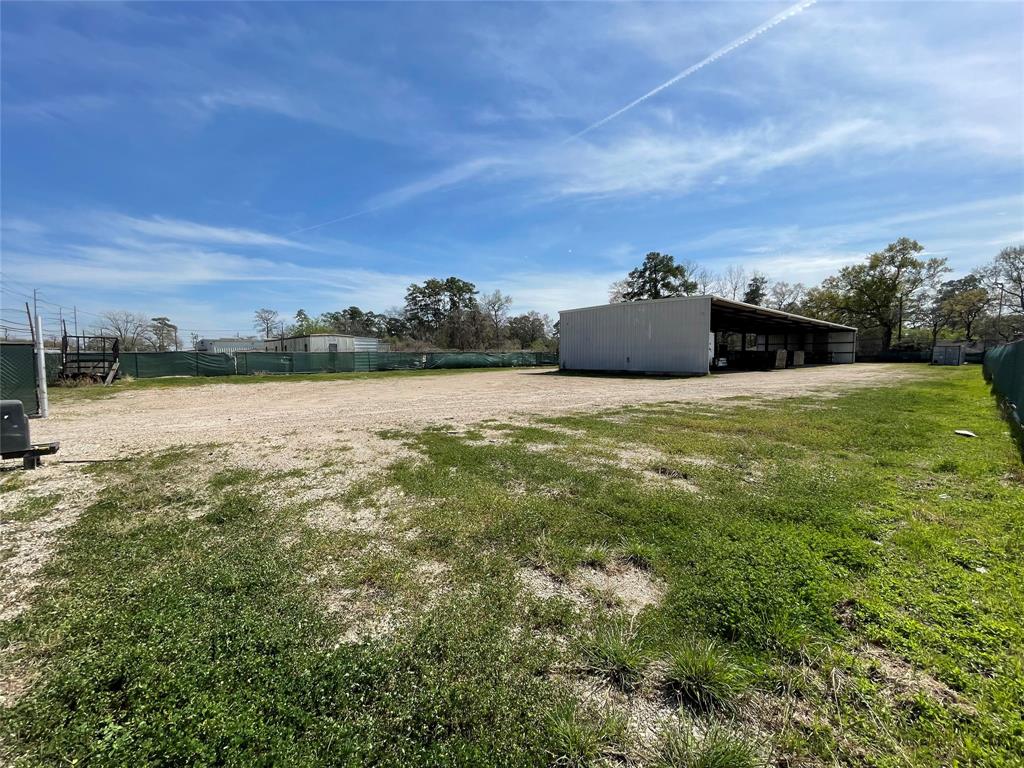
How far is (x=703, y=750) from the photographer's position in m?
1.47

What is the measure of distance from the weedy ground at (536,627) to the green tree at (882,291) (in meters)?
47.1

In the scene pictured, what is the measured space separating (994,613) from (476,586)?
2.65 meters

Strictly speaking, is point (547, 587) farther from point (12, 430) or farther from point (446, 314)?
point (446, 314)

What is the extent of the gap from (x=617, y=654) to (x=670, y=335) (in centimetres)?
1944

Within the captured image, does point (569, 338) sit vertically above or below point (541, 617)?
above

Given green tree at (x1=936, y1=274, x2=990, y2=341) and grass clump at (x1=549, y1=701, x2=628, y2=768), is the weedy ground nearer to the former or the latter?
grass clump at (x1=549, y1=701, x2=628, y2=768)

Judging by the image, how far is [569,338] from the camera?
24.5 meters

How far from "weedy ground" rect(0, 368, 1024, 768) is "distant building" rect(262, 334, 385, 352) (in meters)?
35.9

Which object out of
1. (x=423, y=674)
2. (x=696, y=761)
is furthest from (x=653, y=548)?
(x=423, y=674)

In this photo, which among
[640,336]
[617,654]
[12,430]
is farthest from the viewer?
[640,336]

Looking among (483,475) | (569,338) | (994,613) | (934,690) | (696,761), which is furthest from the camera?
(569,338)

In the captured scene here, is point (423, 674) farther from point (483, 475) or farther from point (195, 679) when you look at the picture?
point (483, 475)

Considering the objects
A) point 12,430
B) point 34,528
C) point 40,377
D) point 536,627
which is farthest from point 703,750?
point 40,377

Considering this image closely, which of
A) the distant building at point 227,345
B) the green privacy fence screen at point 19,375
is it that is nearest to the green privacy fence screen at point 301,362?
the green privacy fence screen at point 19,375
